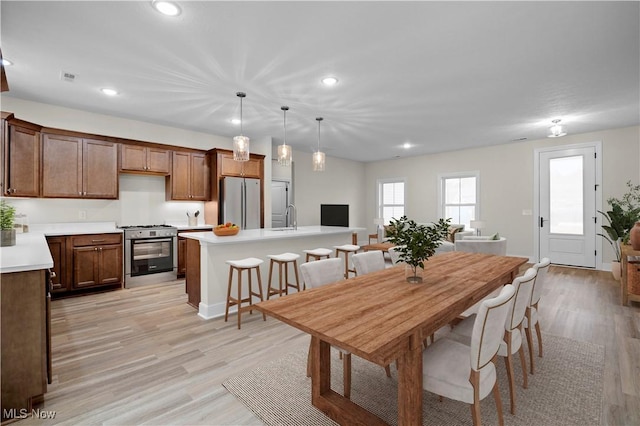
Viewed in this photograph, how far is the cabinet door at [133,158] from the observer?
4.85 metres

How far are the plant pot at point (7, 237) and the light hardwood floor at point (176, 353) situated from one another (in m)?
0.97

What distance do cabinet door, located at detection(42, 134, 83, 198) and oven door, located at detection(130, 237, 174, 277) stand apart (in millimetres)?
1130

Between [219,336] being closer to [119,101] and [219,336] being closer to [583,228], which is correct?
[119,101]

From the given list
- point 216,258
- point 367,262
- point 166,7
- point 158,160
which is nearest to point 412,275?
point 367,262

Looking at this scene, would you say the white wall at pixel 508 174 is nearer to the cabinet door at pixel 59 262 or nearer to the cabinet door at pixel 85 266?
the cabinet door at pixel 85 266

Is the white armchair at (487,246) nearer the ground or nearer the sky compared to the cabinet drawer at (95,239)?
nearer the ground

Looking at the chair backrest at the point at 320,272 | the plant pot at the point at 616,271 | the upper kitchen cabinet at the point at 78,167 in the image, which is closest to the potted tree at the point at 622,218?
the plant pot at the point at 616,271

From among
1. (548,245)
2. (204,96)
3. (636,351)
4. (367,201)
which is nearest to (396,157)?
(367,201)

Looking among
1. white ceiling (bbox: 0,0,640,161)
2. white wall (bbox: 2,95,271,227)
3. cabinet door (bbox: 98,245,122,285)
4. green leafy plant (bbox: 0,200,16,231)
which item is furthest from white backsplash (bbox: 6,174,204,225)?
green leafy plant (bbox: 0,200,16,231)

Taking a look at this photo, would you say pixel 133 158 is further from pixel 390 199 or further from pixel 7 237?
pixel 390 199

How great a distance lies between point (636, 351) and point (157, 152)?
21.2 ft

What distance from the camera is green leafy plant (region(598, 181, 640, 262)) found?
4785 mm

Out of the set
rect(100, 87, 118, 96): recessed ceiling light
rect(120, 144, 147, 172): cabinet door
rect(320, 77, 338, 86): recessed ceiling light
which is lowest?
rect(120, 144, 147, 172): cabinet door

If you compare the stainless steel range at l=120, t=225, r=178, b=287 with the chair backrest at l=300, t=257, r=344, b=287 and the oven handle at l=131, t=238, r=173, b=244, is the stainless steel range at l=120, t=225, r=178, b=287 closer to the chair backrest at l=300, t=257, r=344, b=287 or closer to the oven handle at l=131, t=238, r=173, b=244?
the oven handle at l=131, t=238, r=173, b=244
